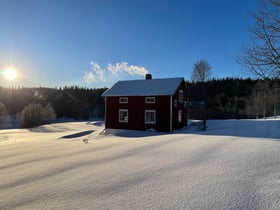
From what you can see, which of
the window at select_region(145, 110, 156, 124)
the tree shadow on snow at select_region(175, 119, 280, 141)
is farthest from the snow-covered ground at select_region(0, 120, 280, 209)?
the window at select_region(145, 110, 156, 124)

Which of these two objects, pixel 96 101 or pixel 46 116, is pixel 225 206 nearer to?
pixel 46 116

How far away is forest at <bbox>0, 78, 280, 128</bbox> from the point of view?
42844 millimetres

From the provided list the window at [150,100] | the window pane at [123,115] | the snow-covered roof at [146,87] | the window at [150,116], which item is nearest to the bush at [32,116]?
the snow-covered roof at [146,87]

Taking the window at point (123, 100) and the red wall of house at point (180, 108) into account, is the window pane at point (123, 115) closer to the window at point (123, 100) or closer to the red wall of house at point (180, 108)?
the window at point (123, 100)

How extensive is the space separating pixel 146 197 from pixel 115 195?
48 centimetres

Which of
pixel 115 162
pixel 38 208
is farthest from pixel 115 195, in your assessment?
pixel 115 162

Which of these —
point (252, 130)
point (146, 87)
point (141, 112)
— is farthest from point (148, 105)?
point (252, 130)

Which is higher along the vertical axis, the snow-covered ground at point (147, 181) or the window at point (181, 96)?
the window at point (181, 96)

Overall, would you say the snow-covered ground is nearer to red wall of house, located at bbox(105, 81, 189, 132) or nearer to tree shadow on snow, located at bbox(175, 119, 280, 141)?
tree shadow on snow, located at bbox(175, 119, 280, 141)

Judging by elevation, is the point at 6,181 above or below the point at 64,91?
below

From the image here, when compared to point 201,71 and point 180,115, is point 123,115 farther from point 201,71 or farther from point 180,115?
point 201,71

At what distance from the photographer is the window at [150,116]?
21656 millimetres

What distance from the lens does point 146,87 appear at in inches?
918

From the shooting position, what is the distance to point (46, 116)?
37688mm
